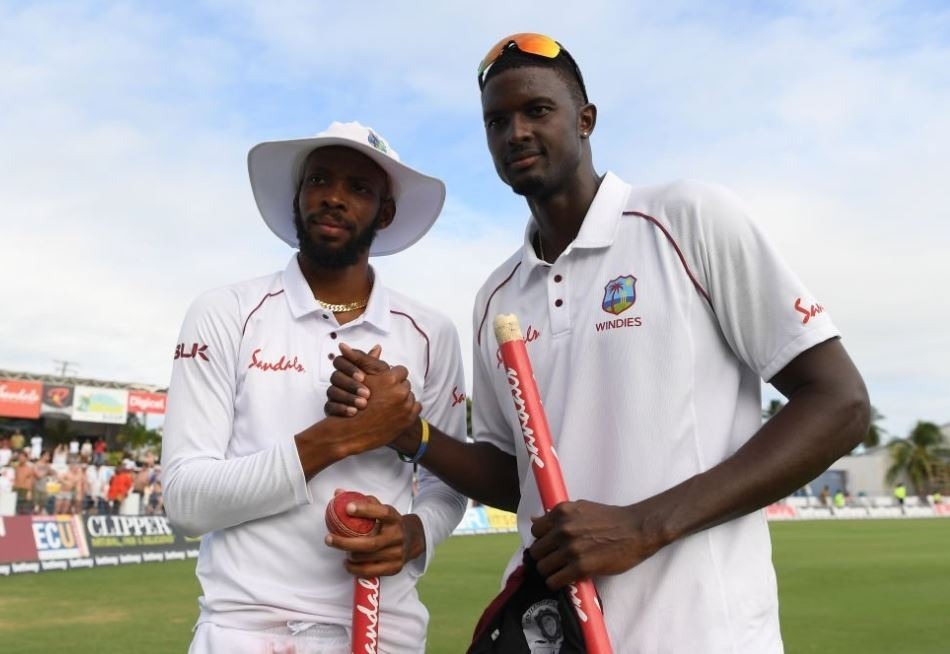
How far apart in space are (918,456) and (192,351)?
2927 inches

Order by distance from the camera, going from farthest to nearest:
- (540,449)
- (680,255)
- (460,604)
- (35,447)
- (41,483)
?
(35,447)
(41,483)
(460,604)
(680,255)
(540,449)

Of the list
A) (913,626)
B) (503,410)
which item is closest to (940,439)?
(913,626)

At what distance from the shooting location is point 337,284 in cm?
321

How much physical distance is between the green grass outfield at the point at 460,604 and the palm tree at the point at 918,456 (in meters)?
55.2

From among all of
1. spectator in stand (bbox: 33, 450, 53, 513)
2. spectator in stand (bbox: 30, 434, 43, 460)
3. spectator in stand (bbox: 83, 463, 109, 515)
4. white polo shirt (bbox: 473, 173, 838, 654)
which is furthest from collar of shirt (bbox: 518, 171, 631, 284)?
spectator in stand (bbox: 30, 434, 43, 460)

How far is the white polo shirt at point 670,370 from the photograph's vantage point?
Answer: 2236 mm

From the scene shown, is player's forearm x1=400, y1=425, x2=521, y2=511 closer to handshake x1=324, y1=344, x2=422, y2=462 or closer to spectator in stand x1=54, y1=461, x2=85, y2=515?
handshake x1=324, y1=344, x2=422, y2=462

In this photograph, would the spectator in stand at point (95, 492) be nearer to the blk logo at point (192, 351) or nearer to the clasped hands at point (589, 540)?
the blk logo at point (192, 351)

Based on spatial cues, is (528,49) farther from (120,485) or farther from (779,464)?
(120,485)

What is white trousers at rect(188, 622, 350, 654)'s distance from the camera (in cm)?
272

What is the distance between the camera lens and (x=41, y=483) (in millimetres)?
18391

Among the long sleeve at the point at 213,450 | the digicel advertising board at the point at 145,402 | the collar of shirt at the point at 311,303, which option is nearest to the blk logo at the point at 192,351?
the long sleeve at the point at 213,450

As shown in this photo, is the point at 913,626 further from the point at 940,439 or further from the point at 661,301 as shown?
the point at 940,439

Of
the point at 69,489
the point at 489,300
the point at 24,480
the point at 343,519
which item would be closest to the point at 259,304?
the point at 489,300
